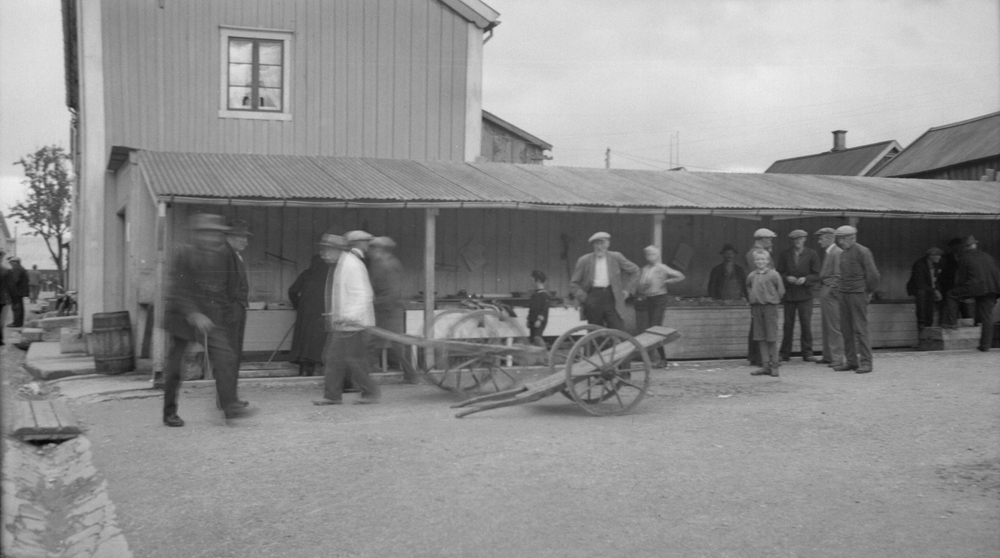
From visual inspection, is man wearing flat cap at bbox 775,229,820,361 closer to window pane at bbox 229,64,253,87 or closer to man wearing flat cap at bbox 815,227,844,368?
man wearing flat cap at bbox 815,227,844,368

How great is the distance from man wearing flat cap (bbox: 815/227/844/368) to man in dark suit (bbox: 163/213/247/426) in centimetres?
763

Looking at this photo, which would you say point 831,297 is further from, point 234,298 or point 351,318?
point 234,298

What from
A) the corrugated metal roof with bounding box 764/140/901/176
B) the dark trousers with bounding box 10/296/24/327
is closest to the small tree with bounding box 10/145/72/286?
the dark trousers with bounding box 10/296/24/327

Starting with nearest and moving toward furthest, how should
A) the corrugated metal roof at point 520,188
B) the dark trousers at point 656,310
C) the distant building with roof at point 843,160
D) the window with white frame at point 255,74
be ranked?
the corrugated metal roof at point 520,188 < the dark trousers at point 656,310 < the window with white frame at point 255,74 < the distant building with roof at point 843,160

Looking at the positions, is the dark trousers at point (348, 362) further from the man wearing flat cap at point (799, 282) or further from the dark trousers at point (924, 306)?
the dark trousers at point (924, 306)

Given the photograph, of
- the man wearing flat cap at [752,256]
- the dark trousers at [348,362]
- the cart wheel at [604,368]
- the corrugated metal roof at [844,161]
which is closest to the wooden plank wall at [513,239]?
the man wearing flat cap at [752,256]

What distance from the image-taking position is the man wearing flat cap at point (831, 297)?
1213 cm

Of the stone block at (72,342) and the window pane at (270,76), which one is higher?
the window pane at (270,76)

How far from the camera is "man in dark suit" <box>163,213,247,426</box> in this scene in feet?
26.2

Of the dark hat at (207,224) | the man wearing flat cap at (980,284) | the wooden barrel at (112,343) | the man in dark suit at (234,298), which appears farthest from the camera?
the man wearing flat cap at (980,284)

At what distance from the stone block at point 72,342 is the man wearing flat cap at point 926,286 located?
13006 mm

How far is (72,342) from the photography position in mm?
15008

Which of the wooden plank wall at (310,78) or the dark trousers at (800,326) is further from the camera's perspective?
the wooden plank wall at (310,78)

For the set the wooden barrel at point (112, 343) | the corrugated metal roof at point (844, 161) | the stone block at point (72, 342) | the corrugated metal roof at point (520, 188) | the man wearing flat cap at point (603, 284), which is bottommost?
the stone block at point (72, 342)
